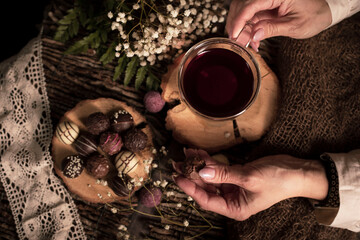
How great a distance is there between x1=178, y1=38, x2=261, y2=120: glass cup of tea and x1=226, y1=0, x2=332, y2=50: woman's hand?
0.29ft

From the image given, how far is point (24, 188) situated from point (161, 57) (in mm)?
1017

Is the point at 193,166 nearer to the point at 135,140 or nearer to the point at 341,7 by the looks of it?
the point at 135,140

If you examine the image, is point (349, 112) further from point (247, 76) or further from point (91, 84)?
point (91, 84)

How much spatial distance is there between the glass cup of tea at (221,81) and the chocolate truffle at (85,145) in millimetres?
539

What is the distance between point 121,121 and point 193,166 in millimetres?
439

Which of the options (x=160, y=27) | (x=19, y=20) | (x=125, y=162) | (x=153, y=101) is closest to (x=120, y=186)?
(x=125, y=162)

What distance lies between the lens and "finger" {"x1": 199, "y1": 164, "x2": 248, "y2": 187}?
49.7 inches

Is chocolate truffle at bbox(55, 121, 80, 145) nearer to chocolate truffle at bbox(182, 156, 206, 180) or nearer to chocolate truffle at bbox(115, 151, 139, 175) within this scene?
chocolate truffle at bbox(115, 151, 139, 175)

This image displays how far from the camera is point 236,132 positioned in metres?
1.56

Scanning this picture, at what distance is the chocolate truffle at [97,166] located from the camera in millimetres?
1454

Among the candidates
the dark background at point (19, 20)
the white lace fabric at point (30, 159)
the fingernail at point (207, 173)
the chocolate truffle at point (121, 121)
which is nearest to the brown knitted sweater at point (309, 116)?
the fingernail at point (207, 173)

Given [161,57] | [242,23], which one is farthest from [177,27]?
[242,23]

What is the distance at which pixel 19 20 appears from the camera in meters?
2.26

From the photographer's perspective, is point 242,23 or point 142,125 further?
point 142,125
